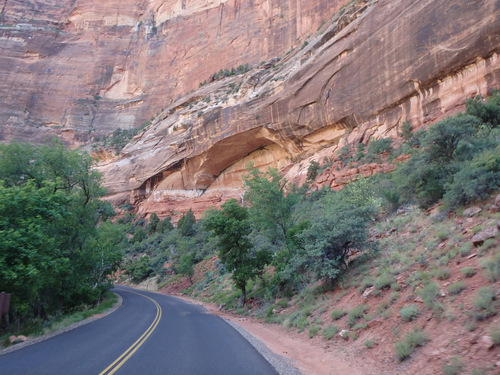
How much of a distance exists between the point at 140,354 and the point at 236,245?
10258 millimetres

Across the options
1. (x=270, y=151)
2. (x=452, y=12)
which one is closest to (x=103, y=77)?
(x=270, y=151)

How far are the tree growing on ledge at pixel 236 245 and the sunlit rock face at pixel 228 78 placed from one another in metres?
15.1

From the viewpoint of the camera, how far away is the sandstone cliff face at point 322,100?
22.1 m

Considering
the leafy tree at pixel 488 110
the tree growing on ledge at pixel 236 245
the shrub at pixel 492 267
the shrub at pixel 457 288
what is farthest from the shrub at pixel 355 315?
the leafy tree at pixel 488 110

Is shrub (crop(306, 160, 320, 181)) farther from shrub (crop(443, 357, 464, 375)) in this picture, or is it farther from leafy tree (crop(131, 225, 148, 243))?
leafy tree (crop(131, 225, 148, 243))

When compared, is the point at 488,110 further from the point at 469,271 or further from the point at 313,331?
the point at 313,331

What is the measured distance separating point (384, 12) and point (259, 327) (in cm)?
2926

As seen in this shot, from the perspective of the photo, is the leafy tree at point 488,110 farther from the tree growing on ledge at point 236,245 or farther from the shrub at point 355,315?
the shrub at point 355,315

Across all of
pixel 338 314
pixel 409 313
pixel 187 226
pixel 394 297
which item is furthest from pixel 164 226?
pixel 409 313

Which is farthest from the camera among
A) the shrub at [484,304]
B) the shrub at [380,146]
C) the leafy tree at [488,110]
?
the shrub at [380,146]

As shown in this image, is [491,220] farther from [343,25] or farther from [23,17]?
[23,17]

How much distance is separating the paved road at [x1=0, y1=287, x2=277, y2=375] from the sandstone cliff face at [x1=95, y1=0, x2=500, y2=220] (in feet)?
82.3

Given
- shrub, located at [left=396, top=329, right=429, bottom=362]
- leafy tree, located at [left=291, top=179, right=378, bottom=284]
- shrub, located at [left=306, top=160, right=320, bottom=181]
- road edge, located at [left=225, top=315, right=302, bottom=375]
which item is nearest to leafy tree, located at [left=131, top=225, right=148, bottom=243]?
shrub, located at [left=306, top=160, right=320, bottom=181]

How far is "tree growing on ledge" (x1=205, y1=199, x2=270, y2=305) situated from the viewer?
1591 centimetres
